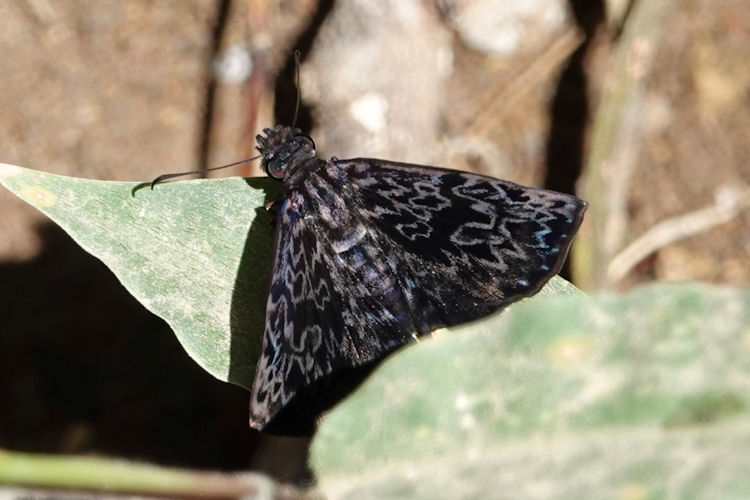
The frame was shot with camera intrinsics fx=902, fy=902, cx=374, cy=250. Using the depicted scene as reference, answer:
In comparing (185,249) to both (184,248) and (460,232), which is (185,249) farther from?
(460,232)

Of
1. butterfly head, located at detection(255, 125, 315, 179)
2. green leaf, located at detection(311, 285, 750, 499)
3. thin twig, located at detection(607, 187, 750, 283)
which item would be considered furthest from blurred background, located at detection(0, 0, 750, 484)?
green leaf, located at detection(311, 285, 750, 499)

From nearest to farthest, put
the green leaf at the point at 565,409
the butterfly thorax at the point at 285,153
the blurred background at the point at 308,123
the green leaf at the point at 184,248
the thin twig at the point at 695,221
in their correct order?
the green leaf at the point at 565,409 < the green leaf at the point at 184,248 < the butterfly thorax at the point at 285,153 < the blurred background at the point at 308,123 < the thin twig at the point at 695,221

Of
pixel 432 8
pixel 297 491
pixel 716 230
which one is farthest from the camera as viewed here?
pixel 716 230

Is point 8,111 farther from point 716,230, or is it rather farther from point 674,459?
point 674,459

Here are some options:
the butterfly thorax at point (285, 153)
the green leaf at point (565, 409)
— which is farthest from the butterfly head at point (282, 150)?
the green leaf at point (565, 409)

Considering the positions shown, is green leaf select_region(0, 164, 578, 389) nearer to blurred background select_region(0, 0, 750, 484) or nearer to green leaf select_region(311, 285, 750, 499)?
green leaf select_region(311, 285, 750, 499)

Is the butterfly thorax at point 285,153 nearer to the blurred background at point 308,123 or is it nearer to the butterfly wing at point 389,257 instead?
the butterfly wing at point 389,257

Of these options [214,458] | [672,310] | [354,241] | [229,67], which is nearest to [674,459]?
[672,310]
